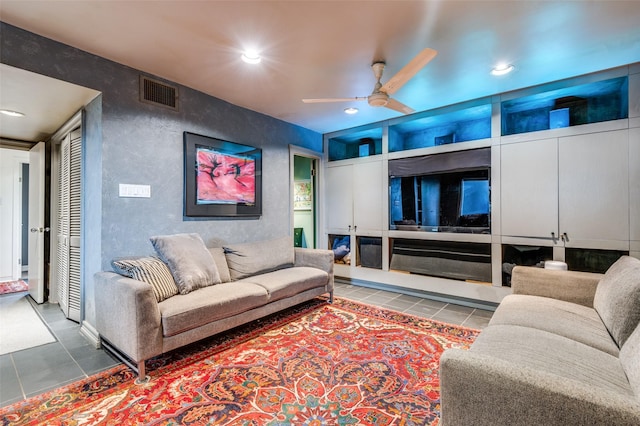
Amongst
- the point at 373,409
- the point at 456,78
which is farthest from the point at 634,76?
the point at 373,409

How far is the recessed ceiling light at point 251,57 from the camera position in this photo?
246 cm

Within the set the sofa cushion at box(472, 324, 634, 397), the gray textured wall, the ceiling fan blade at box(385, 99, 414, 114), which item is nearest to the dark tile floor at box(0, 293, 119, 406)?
the gray textured wall

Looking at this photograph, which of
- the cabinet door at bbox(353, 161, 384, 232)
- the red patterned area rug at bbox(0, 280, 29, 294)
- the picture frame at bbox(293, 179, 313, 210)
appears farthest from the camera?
the picture frame at bbox(293, 179, 313, 210)

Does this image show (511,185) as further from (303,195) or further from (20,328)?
(20,328)

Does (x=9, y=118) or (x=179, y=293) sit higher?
(x=9, y=118)

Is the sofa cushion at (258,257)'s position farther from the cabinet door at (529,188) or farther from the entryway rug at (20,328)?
the cabinet door at (529,188)

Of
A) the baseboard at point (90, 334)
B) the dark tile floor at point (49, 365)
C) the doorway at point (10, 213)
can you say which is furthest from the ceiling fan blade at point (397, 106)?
the doorway at point (10, 213)

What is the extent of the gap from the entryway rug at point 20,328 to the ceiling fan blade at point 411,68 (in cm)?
382

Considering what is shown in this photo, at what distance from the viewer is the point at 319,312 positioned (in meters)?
3.35

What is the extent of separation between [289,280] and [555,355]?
2.26m

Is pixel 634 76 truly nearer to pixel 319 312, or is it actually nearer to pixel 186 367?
pixel 319 312

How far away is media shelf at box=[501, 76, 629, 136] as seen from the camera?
9.54 feet

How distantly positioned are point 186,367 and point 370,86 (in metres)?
3.12

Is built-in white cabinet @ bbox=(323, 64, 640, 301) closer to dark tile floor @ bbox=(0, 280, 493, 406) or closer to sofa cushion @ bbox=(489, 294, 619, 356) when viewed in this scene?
dark tile floor @ bbox=(0, 280, 493, 406)
